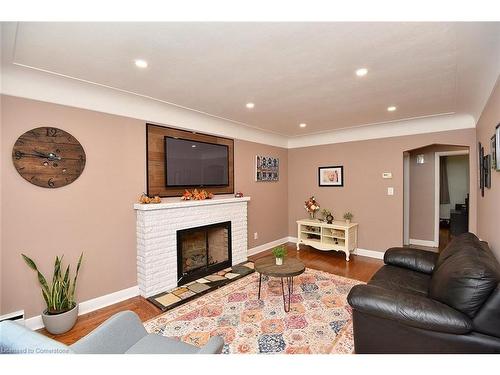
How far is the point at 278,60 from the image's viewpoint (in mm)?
1920

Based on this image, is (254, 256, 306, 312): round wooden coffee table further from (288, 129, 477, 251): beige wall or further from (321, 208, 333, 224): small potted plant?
(288, 129, 477, 251): beige wall

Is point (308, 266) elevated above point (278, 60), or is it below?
below

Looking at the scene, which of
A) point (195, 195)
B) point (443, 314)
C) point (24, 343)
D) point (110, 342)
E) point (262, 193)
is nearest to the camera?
point (24, 343)

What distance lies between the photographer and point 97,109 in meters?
2.57

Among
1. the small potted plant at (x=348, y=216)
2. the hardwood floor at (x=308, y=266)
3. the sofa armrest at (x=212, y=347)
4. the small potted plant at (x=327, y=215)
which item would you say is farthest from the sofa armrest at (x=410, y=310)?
the small potted plant at (x=348, y=216)

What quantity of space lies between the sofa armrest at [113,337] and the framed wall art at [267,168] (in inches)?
134

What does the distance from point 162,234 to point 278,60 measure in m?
2.30

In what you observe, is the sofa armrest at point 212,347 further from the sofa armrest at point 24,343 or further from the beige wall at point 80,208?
the beige wall at point 80,208

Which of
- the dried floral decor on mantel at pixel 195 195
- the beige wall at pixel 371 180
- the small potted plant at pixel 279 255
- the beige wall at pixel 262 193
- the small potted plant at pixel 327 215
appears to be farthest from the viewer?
the small potted plant at pixel 327 215

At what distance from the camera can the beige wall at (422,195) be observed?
491cm

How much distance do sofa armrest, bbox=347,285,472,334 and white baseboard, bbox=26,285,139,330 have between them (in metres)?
2.48

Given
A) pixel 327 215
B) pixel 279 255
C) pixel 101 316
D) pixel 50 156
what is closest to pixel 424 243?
pixel 327 215

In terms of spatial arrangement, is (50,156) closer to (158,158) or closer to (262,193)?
(158,158)

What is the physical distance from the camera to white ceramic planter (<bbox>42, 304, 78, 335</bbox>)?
2.11 metres
